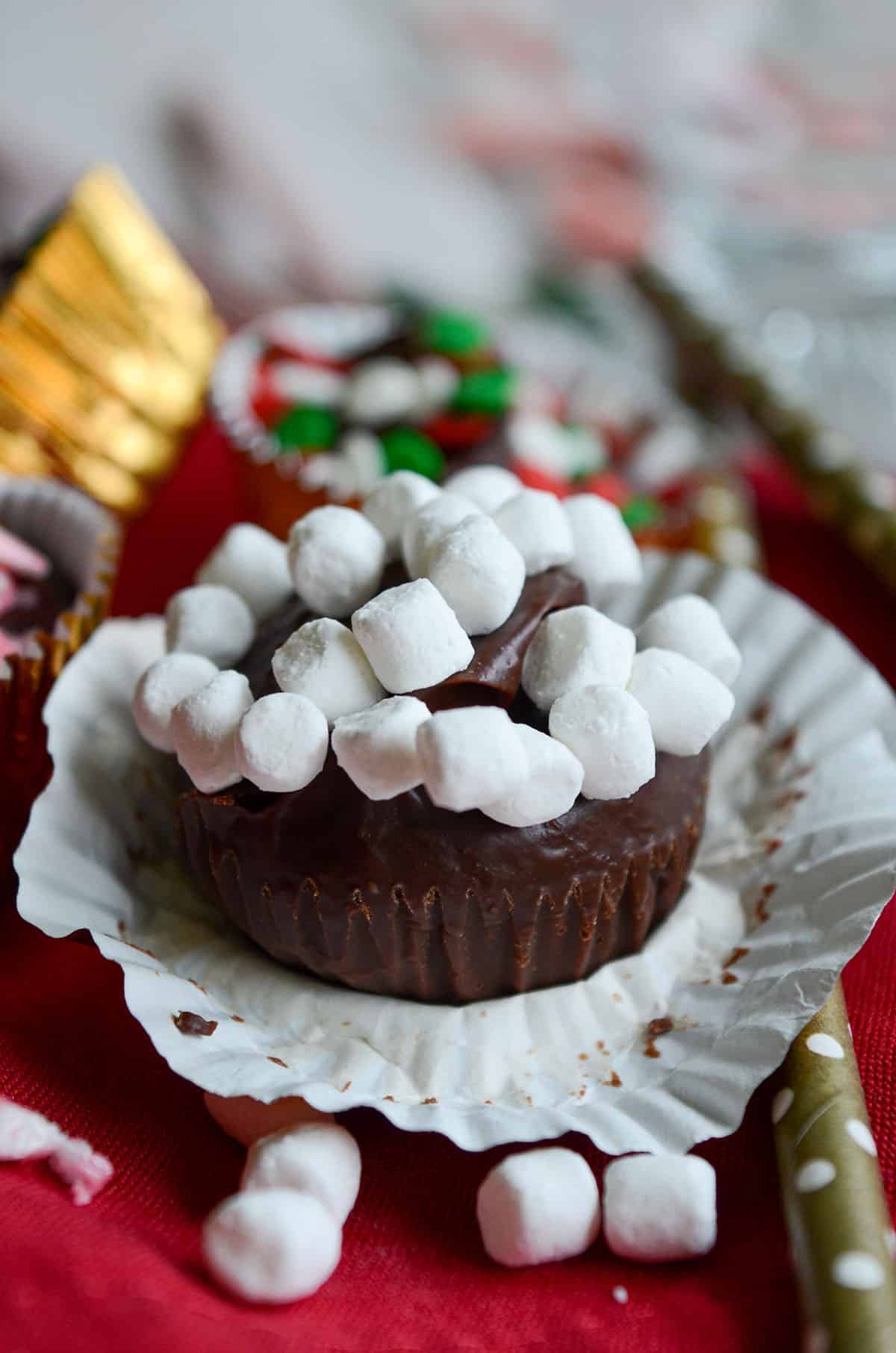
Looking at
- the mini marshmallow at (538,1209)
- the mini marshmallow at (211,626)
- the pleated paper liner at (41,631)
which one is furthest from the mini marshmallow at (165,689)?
the mini marshmallow at (538,1209)

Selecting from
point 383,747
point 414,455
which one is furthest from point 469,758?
point 414,455

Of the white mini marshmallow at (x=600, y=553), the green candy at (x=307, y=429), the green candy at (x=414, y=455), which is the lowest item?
the green candy at (x=307, y=429)

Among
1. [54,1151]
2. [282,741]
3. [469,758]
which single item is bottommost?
[54,1151]

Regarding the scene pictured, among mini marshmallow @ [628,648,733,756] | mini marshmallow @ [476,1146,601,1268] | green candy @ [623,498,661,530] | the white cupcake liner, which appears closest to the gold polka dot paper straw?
the white cupcake liner

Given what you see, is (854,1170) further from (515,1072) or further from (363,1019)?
(363,1019)

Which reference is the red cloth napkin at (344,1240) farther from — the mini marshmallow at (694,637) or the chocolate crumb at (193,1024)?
the mini marshmallow at (694,637)

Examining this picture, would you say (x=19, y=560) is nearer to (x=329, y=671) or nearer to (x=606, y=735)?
(x=329, y=671)
